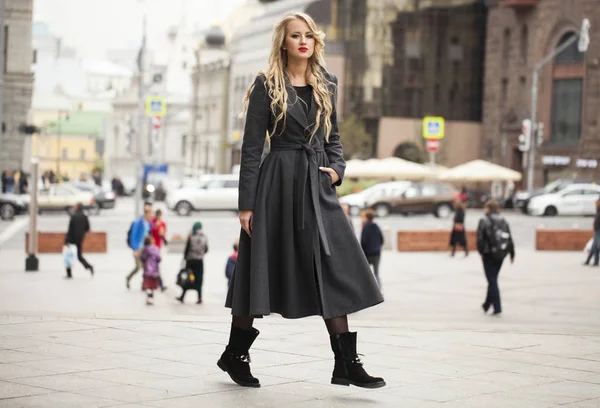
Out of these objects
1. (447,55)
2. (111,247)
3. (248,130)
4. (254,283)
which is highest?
(447,55)

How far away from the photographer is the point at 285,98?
7762 mm

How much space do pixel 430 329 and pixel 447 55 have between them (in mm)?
79162

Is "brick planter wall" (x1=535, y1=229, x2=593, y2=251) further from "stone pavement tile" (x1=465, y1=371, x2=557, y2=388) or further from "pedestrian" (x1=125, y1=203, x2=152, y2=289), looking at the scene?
"stone pavement tile" (x1=465, y1=371, x2=557, y2=388)

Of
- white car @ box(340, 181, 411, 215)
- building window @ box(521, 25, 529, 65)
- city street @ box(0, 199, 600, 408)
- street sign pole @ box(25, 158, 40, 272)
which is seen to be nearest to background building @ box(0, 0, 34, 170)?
white car @ box(340, 181, 411, 215)

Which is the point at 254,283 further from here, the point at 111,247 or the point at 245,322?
the point at 111,247

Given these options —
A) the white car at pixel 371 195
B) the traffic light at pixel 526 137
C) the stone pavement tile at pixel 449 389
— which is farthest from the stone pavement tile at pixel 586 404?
the traffic light at pixel 526 137

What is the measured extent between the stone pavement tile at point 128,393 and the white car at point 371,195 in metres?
48.9

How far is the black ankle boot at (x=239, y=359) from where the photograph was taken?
7.90m

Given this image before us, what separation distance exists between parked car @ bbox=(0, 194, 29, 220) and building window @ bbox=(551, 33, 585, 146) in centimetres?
2990

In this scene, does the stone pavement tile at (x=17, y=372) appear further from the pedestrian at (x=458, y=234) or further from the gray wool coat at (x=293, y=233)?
the pedestrian at (x=458, y=234)

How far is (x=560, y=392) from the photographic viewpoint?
7.91 m

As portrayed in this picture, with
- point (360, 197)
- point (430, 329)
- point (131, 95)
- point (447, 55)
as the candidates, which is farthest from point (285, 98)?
point (131, 95)

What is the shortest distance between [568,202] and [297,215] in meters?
51.2

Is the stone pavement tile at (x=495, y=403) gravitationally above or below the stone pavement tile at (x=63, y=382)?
above
